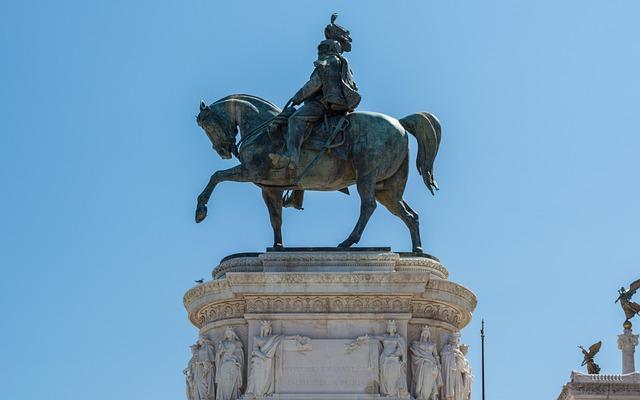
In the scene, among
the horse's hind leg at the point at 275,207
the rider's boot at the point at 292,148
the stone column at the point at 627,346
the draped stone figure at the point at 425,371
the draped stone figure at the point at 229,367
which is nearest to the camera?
the draped stone figure at the point at 425,371

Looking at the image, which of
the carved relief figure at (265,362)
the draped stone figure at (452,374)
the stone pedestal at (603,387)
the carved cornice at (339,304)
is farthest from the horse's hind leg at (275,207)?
the stone pedestal at (603,387)

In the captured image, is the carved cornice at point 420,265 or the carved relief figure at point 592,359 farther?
the carved relief figure at point 592,359

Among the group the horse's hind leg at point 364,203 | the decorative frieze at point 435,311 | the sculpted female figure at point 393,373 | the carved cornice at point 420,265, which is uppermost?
the horse's hind leg at point 364,203

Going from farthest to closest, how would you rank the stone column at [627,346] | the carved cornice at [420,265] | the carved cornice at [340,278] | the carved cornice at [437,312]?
the stone column at [627,346] → the carved cornice at [420,265] → the carved cornice at [437,312] → the carved cornice at [340,278]

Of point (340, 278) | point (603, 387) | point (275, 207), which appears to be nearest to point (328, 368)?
point (340, 278)

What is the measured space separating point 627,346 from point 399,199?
28488 millimetres

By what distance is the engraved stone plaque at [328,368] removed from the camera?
32250 mm

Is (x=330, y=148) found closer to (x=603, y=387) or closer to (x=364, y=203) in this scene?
(x=364, y=203)

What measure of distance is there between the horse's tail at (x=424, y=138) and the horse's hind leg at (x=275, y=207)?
9.57 ft

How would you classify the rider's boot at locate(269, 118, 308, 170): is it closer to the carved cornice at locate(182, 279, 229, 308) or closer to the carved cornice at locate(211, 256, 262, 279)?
the carved cornice at locate(211, 256, 262, 279)

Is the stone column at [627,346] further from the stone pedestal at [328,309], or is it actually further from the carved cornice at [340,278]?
the carved cornice at [340,278]

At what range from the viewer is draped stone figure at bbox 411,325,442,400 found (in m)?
32.3

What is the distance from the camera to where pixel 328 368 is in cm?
3238

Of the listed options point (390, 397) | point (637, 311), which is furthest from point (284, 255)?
point (637, 311)
